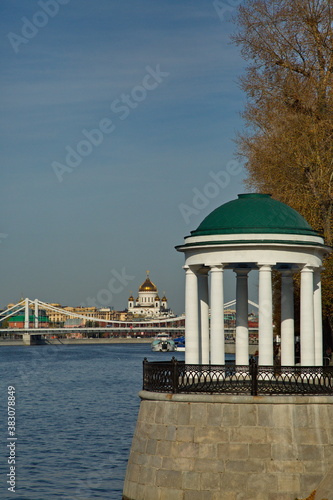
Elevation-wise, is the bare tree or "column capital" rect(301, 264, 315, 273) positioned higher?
the bare tree

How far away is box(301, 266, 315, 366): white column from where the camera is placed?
18234 millimetres

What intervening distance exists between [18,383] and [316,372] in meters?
44.6

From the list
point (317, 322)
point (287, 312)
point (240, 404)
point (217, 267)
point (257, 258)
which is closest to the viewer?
point (240, 404)

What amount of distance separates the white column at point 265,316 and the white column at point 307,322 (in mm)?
759

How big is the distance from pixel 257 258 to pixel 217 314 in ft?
4.61

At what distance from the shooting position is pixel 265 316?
702 inches

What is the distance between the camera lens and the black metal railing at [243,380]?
16.1m

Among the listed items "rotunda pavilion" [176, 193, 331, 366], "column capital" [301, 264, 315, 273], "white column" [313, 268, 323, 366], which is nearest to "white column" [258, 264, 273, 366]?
"rotunda pavilion" [176, 193, 331, 366]

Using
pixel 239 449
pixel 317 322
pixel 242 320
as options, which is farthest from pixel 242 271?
pixel 239 449

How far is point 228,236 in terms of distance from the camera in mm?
17766

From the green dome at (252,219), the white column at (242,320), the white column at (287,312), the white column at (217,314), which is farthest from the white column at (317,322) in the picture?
the white column at (217,314)

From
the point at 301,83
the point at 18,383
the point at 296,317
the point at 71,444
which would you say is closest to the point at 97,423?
the point at 71,444

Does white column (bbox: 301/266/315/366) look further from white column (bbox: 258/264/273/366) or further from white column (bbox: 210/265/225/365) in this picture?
white column (bbox: 210/265/225/365)

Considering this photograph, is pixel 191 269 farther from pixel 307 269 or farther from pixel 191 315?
pixel 307 269
